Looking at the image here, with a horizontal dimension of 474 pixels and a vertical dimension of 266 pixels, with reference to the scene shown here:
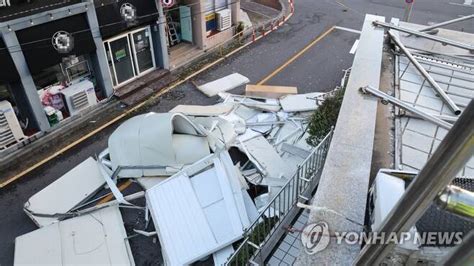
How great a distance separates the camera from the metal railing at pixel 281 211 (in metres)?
6.41

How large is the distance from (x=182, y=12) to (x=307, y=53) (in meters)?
6.86

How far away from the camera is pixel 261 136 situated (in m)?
11.6

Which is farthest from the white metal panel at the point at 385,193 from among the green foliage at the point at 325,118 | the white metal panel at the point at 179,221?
the green foliage at the point at 325,118

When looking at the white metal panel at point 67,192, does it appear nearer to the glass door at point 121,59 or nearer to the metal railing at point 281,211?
the metal railing at point 281,211

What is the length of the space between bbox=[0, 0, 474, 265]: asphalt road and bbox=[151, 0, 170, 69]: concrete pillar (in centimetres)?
179

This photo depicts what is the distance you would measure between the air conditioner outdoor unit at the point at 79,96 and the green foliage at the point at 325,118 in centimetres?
907

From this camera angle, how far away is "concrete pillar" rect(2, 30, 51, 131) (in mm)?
11414

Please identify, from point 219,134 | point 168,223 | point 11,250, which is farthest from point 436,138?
point 11,250

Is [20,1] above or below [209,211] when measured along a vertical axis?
above

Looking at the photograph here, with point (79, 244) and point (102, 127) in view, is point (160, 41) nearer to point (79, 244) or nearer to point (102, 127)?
point (102, 127)

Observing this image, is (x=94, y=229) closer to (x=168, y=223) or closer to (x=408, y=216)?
(x=168, y=223)

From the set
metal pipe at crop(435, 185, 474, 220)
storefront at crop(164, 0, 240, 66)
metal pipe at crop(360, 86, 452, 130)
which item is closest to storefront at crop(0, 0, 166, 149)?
storefront at crop(164, 0, 240, 66)

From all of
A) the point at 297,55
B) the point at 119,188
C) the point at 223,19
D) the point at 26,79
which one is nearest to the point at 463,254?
the point at 119,188

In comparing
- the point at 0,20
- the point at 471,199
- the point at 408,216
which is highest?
the point at 471,199
